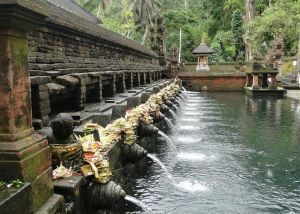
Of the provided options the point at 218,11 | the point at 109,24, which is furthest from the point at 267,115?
the point at 218,11

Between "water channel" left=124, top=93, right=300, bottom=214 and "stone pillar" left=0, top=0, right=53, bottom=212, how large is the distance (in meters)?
2.09

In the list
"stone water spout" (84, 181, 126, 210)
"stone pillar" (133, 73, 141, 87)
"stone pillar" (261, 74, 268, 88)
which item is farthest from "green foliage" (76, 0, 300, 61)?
"stone water spout" (84, 181, 126, 210)

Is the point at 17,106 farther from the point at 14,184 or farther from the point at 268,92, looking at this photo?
the point at 268,92

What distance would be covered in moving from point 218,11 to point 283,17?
28.1m

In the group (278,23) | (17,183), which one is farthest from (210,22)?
(17,183)

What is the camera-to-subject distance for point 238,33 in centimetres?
4488

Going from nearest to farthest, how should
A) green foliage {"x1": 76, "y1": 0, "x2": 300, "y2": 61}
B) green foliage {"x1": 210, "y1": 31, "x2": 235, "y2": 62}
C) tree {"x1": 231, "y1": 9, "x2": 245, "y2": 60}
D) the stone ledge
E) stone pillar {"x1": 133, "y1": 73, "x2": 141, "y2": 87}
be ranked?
the stone ledge → stone pillar {"x1": 133, "y1": 73, "x2": 141, "y2": 87} → green foliage {"x1": 76, "y1": 0, "x2": 300, "y2": 61} → tree {"x1": 231, "y1": 9, "x2": 245, "y2": 60} → green foliage {"x1": 210, "y1": 31, "x2": 235, "y2": 62}

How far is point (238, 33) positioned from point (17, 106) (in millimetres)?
44316

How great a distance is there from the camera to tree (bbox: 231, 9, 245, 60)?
44969 millimetres

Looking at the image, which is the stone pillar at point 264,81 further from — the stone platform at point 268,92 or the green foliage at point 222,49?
the green foliage at point 222,49

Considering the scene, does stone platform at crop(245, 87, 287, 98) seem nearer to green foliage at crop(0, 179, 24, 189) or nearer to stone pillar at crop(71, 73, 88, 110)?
stone pillar at crop(71, 73, 88, 110)

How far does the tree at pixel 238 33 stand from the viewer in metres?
45.0

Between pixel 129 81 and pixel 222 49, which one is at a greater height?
pixel 222 49

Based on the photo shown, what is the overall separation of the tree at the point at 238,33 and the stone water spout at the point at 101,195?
1698 inches
